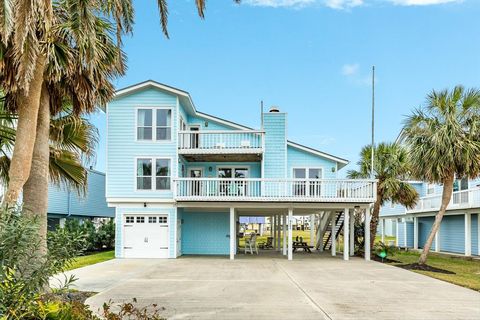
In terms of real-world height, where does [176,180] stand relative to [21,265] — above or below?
above

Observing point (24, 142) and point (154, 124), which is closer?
point (24, 142)

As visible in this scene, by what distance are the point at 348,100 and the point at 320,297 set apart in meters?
17.8

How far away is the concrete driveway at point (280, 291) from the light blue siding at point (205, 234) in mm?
5433

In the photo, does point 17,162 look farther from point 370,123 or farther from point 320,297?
point 370,123

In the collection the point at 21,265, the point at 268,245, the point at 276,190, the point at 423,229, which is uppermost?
the point at 276,190

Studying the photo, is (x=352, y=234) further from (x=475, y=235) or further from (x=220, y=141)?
(x=220, y=141)

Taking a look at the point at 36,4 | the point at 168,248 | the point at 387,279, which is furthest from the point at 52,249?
the point at 168,248

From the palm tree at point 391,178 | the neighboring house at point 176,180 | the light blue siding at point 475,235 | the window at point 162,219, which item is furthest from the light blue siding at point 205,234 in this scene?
the light blue siding at point 475,235

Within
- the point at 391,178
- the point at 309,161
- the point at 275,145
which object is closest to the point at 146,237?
the point at 275,145

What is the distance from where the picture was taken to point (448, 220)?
2783 centimetres

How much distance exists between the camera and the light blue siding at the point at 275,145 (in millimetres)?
23562

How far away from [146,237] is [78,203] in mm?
10843

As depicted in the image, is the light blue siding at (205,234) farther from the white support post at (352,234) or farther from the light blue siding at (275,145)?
the white support post at (352,234)

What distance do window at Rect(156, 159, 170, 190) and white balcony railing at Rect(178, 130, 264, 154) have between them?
107 cm
